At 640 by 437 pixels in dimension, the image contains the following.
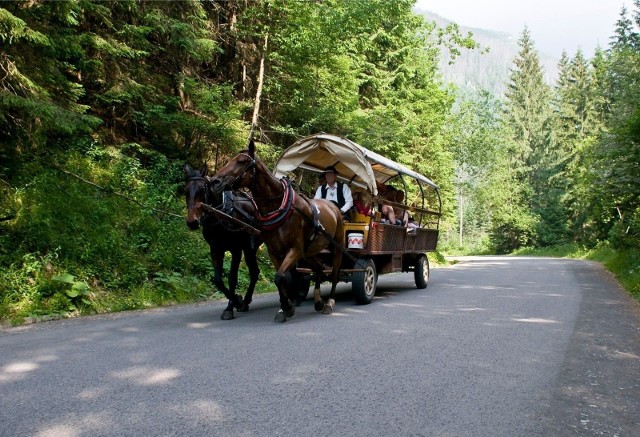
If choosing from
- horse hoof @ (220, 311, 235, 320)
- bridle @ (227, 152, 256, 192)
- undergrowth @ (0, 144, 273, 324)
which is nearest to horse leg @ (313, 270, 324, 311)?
horse hoof @ (220, 311, 235, 320)

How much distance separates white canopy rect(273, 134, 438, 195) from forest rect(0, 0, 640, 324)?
9.70 feet

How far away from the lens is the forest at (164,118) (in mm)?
8688

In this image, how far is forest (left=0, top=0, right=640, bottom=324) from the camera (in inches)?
342

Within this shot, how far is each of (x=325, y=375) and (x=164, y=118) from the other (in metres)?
10.5

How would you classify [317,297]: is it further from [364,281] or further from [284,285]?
[364,281]

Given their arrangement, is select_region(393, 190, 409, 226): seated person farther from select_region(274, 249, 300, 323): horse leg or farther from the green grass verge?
the green grass verge

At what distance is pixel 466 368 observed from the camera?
15.7 feet

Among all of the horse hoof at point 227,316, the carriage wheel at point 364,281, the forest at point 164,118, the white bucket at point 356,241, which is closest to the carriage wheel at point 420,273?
the carriage wheel at point 364,281

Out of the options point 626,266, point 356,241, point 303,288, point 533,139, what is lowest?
point 303,288

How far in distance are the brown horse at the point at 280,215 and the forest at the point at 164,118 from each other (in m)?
3.17

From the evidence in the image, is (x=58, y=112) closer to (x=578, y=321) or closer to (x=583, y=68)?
(x=578, y=321)

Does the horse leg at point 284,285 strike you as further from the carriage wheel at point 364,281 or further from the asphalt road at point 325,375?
the carriage wheel at point 364,281

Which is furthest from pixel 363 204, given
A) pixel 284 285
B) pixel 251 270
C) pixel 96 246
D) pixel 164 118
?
pixel 164 118

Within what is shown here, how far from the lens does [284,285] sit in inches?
280
